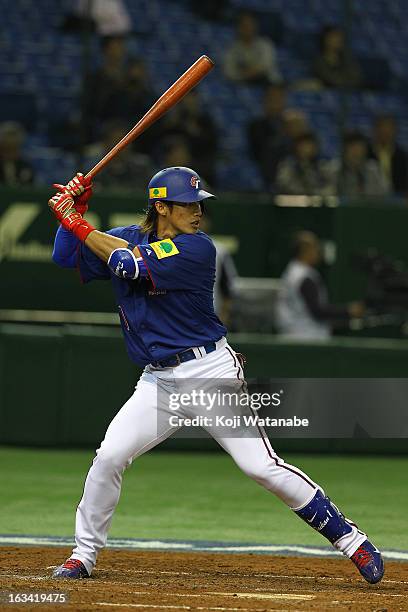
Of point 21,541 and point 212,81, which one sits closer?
point 21,541

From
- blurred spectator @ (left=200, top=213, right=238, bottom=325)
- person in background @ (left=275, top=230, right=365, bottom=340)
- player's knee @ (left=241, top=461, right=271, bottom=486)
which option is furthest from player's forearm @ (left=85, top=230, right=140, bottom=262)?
person in background @ (left=275, top=230, right=365, bottom=340)

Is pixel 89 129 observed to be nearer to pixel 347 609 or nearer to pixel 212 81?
pixel 212 81

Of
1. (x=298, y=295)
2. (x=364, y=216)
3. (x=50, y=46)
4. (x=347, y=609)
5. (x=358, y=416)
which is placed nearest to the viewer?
(x=347, y=609)

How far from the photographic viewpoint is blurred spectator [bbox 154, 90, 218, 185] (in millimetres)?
12453

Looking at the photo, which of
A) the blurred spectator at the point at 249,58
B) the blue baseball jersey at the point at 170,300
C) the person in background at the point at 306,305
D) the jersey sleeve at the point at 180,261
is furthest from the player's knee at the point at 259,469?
the blurred spectator at the point at 249,58

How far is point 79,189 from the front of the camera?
19.5ft

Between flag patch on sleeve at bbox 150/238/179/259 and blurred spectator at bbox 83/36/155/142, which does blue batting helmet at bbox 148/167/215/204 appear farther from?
blurred spectator at bbox 83/36/155/142

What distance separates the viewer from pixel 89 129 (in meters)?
12.1

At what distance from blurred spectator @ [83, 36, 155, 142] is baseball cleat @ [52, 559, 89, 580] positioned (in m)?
6.96

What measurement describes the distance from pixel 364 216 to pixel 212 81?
2.49 m

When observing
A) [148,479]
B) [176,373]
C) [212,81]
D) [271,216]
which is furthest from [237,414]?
[212,81]

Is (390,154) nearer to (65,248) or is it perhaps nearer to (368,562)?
(65,248)

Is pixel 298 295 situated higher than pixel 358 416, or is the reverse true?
pixel 298 295

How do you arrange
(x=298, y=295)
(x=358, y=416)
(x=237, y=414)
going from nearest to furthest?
(x=237, y=414), (x=358, y=416), (x=298, y=295)
